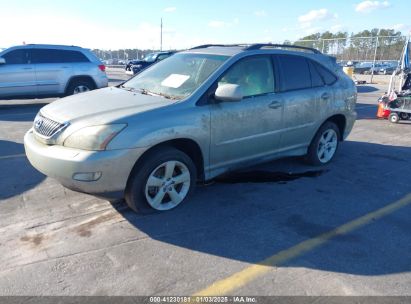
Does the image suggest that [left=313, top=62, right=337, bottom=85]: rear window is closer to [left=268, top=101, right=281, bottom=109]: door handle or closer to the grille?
[left=268, top=101, right=281, bottom=109]: door handle

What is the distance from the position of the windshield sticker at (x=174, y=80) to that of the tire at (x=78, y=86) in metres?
7.86

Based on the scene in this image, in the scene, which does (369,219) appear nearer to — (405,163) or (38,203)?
(405,163)

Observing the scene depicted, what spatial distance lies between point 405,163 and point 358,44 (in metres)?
22.4

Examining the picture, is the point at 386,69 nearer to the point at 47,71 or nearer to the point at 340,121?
the point at 47,71

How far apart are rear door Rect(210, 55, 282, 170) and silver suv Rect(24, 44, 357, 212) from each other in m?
0.01

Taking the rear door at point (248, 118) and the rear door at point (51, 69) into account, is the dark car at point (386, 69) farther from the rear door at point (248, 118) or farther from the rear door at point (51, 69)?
the rear door at point (248, 118)

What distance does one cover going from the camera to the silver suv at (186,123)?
11.7 feet

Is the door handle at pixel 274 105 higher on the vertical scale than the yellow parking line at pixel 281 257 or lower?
higher

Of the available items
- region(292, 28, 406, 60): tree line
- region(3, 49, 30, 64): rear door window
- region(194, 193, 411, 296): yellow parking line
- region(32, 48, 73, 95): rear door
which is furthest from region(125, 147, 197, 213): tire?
region(292, 28, 406, 60): tree line

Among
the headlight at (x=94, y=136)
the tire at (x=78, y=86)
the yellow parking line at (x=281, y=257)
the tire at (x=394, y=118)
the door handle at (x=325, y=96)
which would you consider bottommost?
the yellow parking line at (x=281, y=257)

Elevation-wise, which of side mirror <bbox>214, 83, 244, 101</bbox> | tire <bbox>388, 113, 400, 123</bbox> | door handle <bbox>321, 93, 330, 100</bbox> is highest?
side mirror <bbox>214, 83, 244, 101</bbox>

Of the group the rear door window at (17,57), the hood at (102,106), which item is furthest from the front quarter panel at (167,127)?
the rear door window at (17,57)

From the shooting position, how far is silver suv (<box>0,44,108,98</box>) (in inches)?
428

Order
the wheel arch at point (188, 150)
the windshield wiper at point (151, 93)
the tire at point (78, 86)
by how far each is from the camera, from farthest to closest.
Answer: the tire at point (78, 86) < the windshield wiper at point (151, 93) < the wheel arch at point (188, 150)
